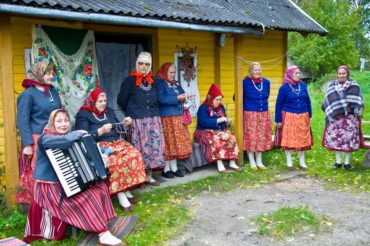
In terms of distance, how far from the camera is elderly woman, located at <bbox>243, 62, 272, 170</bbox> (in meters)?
7.36

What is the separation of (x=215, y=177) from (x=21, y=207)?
308 centimetres

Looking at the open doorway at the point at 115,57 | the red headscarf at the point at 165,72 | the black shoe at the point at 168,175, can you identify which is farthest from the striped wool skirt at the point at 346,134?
the open doorway at the point at 115,57

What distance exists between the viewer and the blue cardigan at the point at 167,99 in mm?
6562

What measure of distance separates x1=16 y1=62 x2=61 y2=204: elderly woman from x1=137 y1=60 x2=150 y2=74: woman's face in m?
1.42

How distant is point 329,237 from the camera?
440 cm

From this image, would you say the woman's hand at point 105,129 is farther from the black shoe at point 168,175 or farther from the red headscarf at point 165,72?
the black shoe at point 168,175

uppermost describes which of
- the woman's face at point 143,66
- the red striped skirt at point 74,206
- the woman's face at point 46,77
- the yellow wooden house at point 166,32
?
the yellow wooden house at point 166,32

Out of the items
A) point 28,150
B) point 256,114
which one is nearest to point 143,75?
point 28,150

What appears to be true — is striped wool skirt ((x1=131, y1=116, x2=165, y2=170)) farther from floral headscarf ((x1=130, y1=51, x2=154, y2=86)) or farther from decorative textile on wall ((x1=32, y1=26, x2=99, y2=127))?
decorative textile on wall ((x1=32, y1=26, x2=99, y2=127))

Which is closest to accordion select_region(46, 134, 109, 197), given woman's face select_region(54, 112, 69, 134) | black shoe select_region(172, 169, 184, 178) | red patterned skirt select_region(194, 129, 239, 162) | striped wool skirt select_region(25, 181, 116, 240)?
striped wool skirt select_region(25, 181, 116, 240)

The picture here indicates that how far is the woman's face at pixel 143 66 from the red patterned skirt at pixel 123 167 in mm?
1162

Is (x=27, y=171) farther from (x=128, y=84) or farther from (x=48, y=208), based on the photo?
(x=128, y=84)

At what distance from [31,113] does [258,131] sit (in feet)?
13.2

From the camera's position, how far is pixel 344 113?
22.9 ft
